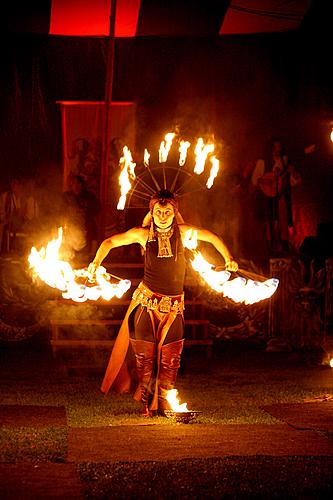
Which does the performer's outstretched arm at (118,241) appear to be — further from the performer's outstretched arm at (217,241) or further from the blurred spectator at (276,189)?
the blurred spectator at (276,189)

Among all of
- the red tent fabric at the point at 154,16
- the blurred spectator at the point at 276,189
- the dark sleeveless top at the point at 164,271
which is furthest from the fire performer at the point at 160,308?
the blurred spectator at the point at 276,189

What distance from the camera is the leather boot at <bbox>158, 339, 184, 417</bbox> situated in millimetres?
8094

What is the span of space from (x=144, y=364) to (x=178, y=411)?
518mm

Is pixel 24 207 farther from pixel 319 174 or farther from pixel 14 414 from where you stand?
pixel 14 414

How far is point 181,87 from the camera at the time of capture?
Answer: 49.8 ft

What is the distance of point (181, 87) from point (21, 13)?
332cm

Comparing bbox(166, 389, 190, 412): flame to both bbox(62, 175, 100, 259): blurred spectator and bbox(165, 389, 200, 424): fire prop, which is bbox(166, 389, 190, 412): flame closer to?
bbox(165, 389, 200, 424): fire prop

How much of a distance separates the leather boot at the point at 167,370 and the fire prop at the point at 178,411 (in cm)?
4

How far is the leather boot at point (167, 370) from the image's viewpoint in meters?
8.09

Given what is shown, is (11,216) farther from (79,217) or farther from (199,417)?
(199,417)

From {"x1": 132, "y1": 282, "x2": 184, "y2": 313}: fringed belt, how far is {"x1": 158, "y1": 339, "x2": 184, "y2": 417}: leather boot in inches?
11.6

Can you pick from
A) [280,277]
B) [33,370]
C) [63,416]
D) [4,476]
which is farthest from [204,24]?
[4,476]

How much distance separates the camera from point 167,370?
→ 8.12 metres

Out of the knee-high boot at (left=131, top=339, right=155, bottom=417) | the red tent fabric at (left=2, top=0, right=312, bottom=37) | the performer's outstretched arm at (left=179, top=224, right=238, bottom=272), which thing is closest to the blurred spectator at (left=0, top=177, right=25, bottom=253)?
the red tent fabric at (left=2, top=0, right=312, bottom=37)
